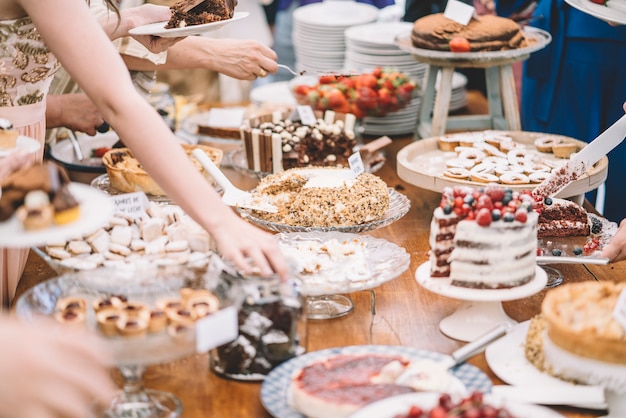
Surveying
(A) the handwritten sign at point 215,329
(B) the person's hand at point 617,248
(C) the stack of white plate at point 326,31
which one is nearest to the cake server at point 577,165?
(B) the person's hand at point 617,248

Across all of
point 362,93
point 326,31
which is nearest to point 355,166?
point 362,93

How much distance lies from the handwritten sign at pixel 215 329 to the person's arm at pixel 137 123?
0.21 metres

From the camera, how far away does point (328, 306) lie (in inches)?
87.3

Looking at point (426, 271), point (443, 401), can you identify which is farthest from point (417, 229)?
point (443, 401)

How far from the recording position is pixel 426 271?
6.83 feet

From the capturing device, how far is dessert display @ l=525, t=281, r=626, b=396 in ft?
5.45

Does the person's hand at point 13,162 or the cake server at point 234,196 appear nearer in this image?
the person's hand at point 13,162

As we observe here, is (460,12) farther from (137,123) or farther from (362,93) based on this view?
(137,123)

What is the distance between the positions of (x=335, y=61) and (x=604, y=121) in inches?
60.7

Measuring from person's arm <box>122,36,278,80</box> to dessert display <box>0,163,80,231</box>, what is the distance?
1.67 metres

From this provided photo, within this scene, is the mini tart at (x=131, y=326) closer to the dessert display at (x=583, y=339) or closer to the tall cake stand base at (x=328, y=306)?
the tall cake stand base at (x=328, y=306)

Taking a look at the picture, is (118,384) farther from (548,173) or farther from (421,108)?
(421,108)

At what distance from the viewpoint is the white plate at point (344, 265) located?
6.59 ft

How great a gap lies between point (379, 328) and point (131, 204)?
2.65ft
